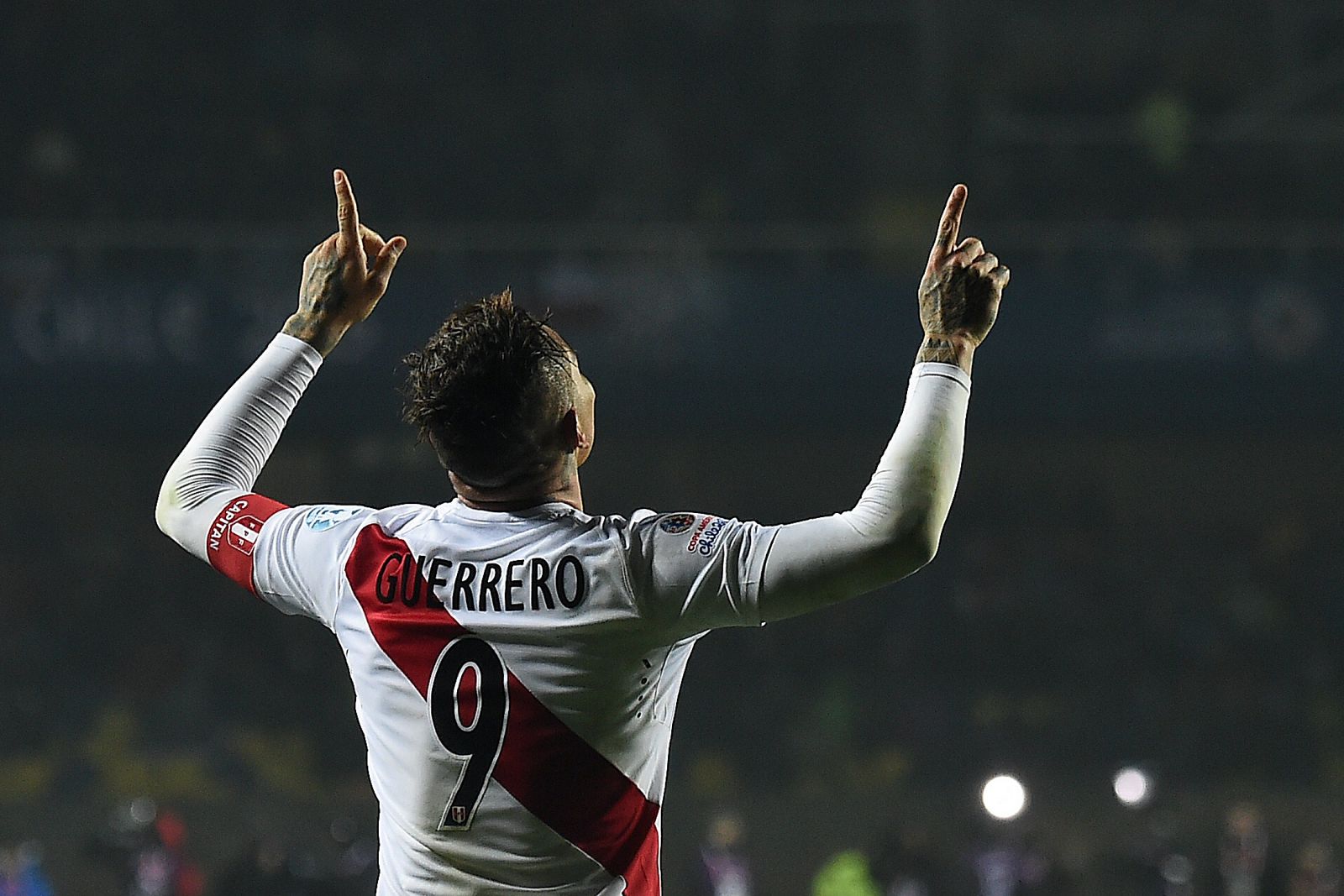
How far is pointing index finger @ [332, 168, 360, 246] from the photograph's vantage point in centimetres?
235

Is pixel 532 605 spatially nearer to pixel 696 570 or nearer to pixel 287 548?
pixel 696 570

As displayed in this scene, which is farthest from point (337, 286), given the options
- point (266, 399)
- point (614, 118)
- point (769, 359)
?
point (614, 118)

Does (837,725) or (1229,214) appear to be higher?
(1229,214)

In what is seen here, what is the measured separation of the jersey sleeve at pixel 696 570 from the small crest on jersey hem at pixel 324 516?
410 millimetres

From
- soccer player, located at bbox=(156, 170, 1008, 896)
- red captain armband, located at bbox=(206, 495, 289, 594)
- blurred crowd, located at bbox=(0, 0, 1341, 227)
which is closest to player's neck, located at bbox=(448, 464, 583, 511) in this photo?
soccer player, located at bbox=(156, 170, 1008, 896)

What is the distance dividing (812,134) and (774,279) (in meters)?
1.69

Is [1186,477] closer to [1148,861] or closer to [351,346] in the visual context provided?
[1148,861]

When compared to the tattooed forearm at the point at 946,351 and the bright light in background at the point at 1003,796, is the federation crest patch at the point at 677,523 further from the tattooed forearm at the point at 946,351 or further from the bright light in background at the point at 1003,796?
the bright light in background at the point at 1003,796

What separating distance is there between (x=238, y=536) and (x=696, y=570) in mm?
657

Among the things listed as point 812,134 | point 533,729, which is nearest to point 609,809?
point 533,729

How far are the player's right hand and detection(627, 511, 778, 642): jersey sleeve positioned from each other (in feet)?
0.93

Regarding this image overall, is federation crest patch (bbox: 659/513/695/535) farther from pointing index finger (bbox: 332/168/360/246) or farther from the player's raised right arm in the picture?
pointing index finger (bbox: 332/168/360/246)

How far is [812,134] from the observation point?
54.0 feet

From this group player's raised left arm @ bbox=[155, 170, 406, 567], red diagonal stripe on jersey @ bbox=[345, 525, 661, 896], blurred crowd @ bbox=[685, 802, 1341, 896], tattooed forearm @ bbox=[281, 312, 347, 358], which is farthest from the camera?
blurred crowd @ bbox=[685, 802, 1341, 896]
